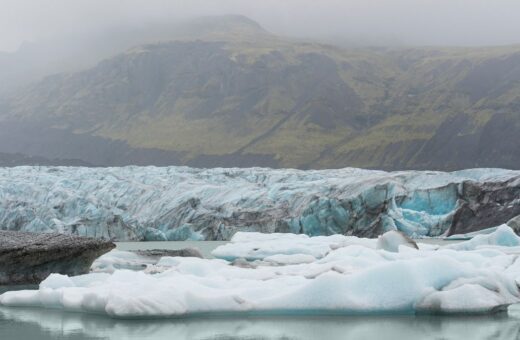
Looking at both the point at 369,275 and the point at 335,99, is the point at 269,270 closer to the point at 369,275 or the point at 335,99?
the point at 369,275

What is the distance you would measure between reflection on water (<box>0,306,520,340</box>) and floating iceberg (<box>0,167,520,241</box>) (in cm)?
2441

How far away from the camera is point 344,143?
12588 cm

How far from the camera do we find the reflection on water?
8542mm

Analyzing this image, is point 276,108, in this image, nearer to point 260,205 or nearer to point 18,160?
point 18,160

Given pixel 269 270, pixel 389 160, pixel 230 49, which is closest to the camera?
pixel 269 270

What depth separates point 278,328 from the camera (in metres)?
9.02

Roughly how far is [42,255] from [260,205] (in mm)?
23897

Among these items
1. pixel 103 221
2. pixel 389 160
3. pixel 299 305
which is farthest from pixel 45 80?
pixel 299 305

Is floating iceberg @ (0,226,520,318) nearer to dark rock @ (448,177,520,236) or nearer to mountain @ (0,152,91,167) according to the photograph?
dark rock @ (448,177,520,236)

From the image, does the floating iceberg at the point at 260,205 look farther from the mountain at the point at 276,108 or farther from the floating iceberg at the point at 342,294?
the mountain at the point at 276,108

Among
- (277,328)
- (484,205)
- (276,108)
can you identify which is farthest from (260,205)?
(276,108)

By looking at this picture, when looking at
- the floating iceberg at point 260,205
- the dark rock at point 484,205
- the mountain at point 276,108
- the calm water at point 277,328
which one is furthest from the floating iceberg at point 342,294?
the mountain at point 276,108

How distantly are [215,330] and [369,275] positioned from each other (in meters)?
2.13

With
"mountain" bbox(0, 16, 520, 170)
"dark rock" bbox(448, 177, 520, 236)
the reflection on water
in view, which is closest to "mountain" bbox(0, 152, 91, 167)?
"mountain" bbox(0, 16, 520, 170)
